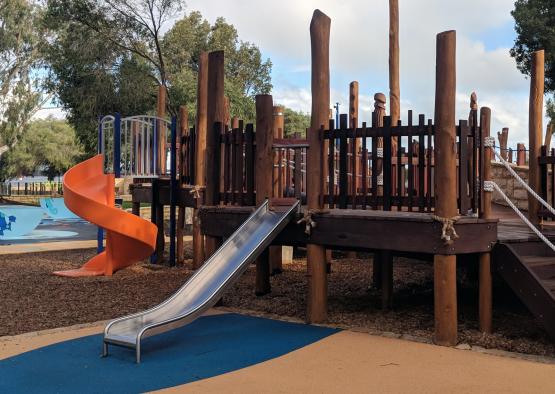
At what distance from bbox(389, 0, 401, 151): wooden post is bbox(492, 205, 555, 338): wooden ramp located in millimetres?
7404

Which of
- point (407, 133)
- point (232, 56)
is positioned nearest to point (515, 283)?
point (407, 133)

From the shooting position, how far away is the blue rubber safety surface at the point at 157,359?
4.25m

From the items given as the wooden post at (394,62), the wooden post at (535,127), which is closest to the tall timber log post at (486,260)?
the wooden post at (535,127)

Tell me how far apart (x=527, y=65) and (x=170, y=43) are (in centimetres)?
1826

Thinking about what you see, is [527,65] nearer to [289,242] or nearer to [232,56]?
[232,56]

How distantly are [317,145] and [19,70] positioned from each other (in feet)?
146

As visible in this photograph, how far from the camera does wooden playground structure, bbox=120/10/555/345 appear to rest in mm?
5367

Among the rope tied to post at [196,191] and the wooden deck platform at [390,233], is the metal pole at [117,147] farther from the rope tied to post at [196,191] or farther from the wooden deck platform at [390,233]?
the wooden deck platform at [390,233]

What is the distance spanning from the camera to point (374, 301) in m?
7.70

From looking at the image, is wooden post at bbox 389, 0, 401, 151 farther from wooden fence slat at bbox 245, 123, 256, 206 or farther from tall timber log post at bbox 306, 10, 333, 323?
tall timber log post at bbox 306, 10, 333, 323

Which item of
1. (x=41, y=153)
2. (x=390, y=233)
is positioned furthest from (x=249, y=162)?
(x=41, y=153)

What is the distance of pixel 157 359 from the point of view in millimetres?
4879

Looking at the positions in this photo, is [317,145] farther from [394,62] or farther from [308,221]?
[394,62]

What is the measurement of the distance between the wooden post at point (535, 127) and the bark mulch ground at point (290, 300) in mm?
1337
